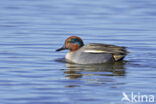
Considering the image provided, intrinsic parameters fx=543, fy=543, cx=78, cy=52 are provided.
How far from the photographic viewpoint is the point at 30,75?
36.8 ft

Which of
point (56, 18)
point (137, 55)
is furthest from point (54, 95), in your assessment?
point (56, 18)

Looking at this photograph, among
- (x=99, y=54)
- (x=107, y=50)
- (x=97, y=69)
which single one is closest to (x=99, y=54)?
(x=99, y=54)

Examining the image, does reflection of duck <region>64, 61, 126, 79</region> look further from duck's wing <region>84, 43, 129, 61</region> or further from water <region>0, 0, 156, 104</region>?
duck's wing <region>84, 43, 129, 61</region>

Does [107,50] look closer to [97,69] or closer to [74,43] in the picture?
[97,69]

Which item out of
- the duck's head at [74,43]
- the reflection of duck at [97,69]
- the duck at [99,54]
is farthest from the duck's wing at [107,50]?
the duck's head at [74,43]

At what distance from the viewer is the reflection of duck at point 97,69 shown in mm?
11531

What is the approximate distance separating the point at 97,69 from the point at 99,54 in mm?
860

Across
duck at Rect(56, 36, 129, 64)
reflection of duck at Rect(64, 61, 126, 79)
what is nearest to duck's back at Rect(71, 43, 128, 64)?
duck at Rect(56, 36, 129, 64)

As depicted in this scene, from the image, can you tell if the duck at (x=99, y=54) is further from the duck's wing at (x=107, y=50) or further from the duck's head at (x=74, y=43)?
the duck's head at (x=74, y=43)

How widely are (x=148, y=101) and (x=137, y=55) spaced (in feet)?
15.6

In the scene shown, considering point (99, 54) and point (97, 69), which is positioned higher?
point (99, 54)

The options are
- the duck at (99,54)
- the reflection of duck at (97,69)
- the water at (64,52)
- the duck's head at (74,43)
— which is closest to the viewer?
the water at (64,52)

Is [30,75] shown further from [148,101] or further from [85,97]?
[148,101]

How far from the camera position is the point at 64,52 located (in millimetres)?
14852
